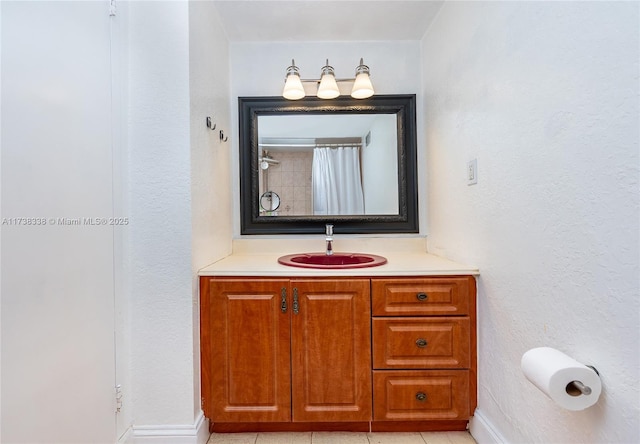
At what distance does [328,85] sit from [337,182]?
22.6 inches

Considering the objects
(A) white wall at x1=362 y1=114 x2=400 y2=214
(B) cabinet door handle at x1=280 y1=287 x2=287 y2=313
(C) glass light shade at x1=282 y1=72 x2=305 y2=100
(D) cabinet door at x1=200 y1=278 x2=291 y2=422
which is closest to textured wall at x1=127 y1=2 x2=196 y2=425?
(D) cabinet door at x1=200 y1=278 x2=291 y2=422

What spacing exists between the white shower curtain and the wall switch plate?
0.69 meters

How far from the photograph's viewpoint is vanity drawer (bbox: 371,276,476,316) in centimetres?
137

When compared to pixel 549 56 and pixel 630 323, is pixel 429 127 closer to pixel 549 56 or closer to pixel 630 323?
pixel 549 56

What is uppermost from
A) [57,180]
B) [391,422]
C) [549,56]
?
[549,56]

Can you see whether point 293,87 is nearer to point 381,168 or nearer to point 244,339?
point 381,168

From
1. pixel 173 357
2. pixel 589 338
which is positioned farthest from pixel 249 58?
pixel 589 338

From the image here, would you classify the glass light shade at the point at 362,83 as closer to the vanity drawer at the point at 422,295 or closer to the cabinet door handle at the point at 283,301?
the vanity drawer at the point at 422,295

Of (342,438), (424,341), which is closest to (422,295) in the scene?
(424,341)

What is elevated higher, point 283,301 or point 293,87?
point 293,87

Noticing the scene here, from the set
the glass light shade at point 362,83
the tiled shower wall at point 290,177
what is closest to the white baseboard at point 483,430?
the tiled shower wall at point 290,177

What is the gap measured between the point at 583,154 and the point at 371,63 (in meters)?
1.45

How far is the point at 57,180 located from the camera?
98cm

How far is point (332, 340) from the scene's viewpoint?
53.8 inches
